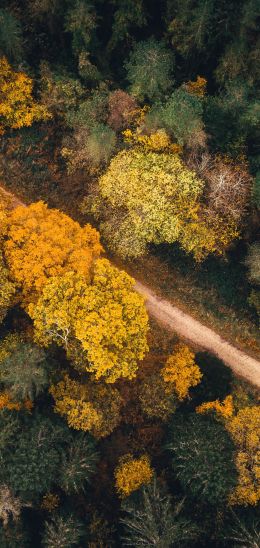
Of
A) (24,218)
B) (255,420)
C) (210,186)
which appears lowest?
(255,420)

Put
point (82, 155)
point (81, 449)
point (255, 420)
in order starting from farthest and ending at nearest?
point (82, 155), point (255, 420), point (81, 449)

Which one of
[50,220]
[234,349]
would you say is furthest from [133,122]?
[234,349]

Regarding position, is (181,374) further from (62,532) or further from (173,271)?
(62,532)

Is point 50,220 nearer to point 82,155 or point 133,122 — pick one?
point 82,155

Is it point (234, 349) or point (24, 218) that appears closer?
point (24, 218)

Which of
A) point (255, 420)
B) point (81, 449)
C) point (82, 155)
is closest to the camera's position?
point (81, 449)

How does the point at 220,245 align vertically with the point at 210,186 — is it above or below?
below

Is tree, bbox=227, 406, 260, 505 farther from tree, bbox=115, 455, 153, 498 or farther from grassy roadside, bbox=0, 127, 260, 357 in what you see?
grassy roadside, bbox=0, 127, 260, 357

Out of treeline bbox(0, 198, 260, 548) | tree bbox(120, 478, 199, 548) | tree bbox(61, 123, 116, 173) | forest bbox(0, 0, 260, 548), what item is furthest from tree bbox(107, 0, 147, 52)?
tree bbox(120, 478, 199, 548)
